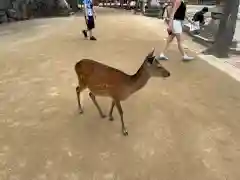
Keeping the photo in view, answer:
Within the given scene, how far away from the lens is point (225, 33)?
31.9ft

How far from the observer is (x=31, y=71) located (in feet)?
25.5

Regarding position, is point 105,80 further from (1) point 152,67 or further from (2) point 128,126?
(2) point 128,126

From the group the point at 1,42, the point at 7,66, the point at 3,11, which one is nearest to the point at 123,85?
the point at 7,66

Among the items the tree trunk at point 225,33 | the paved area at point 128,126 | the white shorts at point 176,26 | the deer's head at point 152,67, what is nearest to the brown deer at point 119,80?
the deer's head at point 152,67

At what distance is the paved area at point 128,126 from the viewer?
3.92m

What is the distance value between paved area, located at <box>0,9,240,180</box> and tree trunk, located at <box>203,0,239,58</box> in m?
1.47

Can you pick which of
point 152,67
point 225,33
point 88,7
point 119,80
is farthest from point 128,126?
point 88,7

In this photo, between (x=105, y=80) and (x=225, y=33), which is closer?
(x=105, y=80)

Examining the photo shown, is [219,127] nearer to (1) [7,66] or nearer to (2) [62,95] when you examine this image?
(2) [62,95]

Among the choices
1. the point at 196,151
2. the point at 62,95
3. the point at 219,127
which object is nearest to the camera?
the point at 196,151

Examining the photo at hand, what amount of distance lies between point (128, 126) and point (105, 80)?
0.74 meters

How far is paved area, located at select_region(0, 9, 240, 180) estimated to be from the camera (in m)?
3.92

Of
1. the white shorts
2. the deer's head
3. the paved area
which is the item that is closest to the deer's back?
the deer's head

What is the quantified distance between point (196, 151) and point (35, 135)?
2.05 meters
